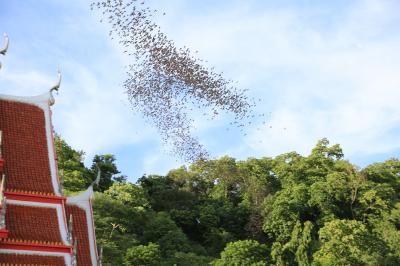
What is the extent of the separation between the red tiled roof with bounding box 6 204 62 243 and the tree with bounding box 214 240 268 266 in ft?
76.3

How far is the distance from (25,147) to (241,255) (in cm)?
2439

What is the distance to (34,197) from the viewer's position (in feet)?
54.6

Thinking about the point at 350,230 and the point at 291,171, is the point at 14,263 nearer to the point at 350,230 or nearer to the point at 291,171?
the point at 350,230

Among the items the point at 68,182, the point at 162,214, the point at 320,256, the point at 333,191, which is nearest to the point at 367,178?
the point at 333,191

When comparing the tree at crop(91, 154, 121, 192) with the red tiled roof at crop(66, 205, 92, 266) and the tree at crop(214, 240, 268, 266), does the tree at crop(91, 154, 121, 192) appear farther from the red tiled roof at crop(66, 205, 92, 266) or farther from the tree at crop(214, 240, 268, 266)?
the red tiled roof at crop(66, 205, 92, 266)

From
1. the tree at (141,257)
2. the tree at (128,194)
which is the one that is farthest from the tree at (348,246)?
the tree at (128,194)

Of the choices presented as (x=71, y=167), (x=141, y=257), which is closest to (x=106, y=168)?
(x=71, y=167)

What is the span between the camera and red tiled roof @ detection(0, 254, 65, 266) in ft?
50.4

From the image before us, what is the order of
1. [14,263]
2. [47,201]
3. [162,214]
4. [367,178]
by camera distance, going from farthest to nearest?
[367,178] → [162,214] → [47,201] → [14,263]

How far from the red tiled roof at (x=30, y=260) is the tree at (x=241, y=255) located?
2345 cm

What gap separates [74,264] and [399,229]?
134ft

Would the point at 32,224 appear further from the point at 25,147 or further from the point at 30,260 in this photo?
the point at 25,147

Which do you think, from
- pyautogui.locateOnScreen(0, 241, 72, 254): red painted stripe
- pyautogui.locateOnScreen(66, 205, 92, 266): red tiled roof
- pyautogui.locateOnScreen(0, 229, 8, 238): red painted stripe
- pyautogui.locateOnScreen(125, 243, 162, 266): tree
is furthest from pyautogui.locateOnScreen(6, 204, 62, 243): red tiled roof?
Answer: pyautogui.locateOnScreen(125, 243, 162, 266): tree

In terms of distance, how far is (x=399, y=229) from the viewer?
50875 millimetres
